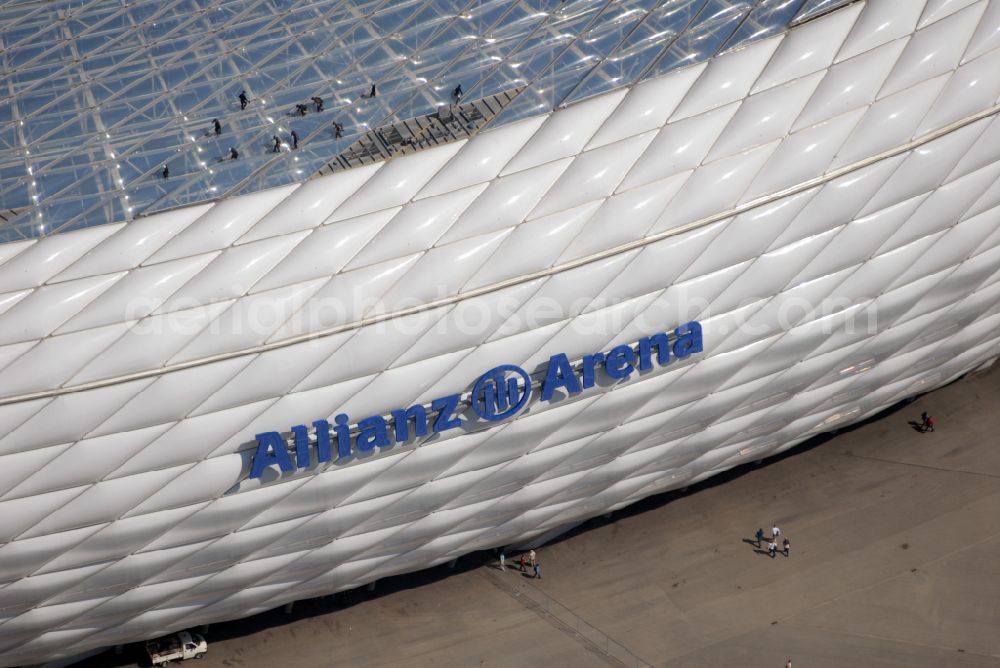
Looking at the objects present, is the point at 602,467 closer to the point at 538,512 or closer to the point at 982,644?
the point at 538,512

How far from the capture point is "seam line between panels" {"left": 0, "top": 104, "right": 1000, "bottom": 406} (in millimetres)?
22469

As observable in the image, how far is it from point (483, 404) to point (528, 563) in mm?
6180

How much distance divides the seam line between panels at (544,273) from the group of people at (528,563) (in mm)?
8038

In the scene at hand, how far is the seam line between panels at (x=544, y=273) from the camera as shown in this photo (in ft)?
73.7

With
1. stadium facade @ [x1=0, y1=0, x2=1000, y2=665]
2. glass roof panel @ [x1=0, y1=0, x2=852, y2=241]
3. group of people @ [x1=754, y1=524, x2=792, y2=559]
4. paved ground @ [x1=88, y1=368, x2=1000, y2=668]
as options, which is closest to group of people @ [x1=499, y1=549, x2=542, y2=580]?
paved ground @ [x1=88, y1=368, x2=1000, y2=668]

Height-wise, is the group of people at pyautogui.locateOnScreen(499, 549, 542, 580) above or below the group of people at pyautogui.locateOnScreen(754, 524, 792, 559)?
above

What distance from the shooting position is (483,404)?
24719 mm

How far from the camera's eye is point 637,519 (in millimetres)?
30406

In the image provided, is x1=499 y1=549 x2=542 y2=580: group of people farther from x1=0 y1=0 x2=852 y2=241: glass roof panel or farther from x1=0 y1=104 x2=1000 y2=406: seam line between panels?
x1=0 y1=0 x2=852 y2=241: glass roof panel

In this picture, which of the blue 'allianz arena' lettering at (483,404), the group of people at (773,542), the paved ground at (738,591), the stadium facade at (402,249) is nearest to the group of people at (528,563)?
the paved ground at (738,591)

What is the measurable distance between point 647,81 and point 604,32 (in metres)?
1.47

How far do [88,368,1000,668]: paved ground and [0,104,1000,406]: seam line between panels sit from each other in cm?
807

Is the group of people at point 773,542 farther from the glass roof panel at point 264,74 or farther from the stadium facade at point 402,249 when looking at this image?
the glass roof panel at point 264,74

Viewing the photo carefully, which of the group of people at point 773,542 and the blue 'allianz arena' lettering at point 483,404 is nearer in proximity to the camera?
the blue 'allianz arena' lettering at point 483,404
